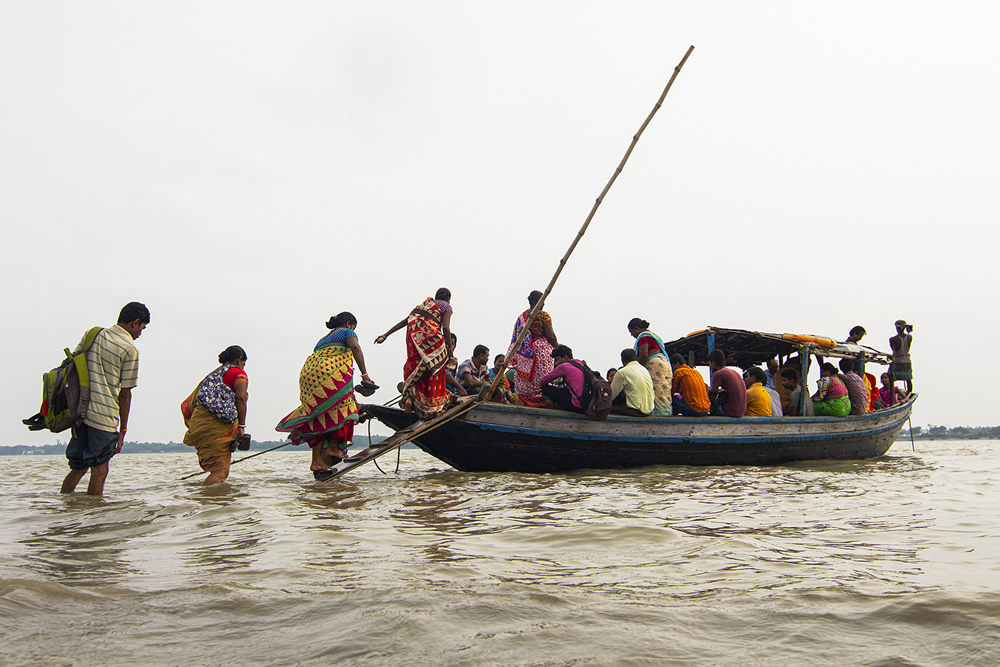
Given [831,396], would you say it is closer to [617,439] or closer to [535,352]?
[617,439]

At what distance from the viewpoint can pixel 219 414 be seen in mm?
5941

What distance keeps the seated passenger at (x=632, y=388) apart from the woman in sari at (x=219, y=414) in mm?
3776

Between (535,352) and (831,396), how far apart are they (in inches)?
182

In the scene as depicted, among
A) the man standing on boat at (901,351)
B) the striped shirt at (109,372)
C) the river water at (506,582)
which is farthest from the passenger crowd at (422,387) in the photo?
the man standing on boat at (901,351)

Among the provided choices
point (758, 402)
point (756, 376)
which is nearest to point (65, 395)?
point (758, 402)

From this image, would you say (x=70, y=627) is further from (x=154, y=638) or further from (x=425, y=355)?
(x=425, y=355)

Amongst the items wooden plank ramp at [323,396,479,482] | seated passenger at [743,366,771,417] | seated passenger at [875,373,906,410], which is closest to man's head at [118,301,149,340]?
wooden plank ramp at [323,396,479,482]

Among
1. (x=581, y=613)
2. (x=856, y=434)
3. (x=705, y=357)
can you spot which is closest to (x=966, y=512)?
(x=581, y=613)

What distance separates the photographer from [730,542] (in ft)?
10.2

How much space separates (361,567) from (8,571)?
1335 mm

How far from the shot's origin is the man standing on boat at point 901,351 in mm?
11891

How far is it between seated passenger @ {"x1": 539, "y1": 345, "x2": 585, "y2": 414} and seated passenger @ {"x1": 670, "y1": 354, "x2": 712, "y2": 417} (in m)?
1.40

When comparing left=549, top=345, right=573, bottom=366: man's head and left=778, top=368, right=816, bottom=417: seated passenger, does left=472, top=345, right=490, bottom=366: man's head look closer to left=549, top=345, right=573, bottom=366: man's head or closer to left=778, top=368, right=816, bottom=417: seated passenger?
left=549, top=345, right=573, bottom=366: man's head

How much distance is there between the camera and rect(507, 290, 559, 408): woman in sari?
7.98m
